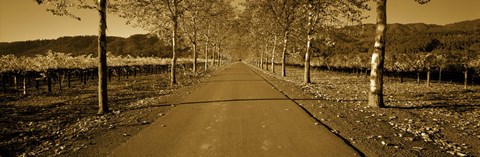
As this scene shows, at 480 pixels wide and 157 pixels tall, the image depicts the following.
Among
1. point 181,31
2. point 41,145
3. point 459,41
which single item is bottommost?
point 41,145

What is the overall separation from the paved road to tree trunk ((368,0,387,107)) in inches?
143

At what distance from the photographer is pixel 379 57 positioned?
1189 cm

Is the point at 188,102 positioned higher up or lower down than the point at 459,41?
lower down

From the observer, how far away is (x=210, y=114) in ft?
34.9

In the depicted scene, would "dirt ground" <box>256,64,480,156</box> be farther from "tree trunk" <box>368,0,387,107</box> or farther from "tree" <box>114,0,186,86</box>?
"tree" <box>114,0,186,86</box>

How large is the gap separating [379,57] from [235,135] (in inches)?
312

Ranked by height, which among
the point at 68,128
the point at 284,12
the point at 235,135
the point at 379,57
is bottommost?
the point at 68,128

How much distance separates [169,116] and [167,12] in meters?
17.3

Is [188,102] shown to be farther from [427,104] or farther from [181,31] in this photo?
[181,31]

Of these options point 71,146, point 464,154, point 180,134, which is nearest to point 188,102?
point 180,134

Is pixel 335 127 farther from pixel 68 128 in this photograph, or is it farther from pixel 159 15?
pixel 159 15

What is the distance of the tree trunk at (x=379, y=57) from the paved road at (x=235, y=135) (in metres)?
3.63

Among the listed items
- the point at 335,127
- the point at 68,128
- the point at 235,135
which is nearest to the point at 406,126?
the point at 335,127

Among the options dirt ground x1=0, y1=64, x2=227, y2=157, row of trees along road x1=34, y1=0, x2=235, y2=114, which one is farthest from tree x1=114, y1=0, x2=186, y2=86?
dirt ground x1=0, y1=64, x2=227, y2=157
